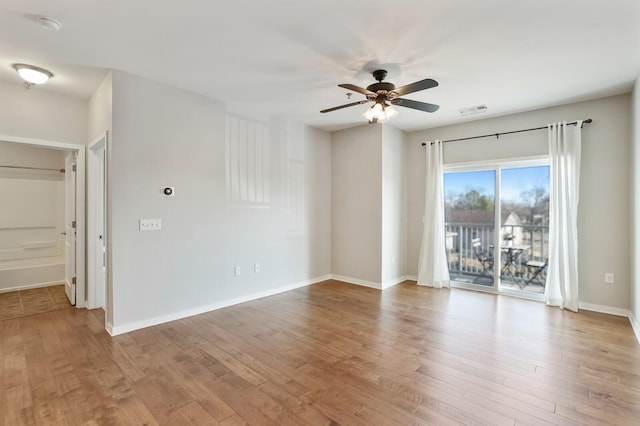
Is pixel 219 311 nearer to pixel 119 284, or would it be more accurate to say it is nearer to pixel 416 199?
pixel 119 284

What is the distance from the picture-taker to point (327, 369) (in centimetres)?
257

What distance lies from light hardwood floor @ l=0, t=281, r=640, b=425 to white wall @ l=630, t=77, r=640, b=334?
321 millimetres

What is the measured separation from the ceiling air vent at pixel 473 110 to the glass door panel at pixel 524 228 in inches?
41.8

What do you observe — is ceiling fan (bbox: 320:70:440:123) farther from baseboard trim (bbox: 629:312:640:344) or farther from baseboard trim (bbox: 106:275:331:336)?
baseboard trim (bbox: 629:312:640:344)

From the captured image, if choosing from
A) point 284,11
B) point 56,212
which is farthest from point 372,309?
point 56,212

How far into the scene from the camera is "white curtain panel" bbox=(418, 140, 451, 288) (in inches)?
205

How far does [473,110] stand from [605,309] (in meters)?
3.13

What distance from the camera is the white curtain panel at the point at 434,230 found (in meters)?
5.21

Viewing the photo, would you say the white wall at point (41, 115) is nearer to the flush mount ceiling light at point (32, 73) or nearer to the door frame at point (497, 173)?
the flush mount ceiling light at point (32, 73)

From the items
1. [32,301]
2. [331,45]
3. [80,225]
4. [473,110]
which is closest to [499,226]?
[473,110]

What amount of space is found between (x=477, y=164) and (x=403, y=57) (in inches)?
111

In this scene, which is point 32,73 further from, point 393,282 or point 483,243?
point 483,243

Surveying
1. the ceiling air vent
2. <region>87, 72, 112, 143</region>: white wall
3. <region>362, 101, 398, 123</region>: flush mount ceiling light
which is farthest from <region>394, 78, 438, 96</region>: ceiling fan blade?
<region>87, 72, 112, 143</region>: white wall

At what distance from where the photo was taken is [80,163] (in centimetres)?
407
